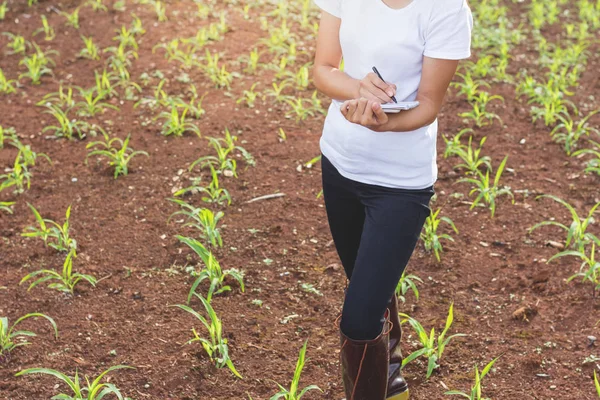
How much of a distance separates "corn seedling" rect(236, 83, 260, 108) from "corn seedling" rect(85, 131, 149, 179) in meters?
0.85

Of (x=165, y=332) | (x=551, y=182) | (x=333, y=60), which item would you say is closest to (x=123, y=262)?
(x=165, y=332)

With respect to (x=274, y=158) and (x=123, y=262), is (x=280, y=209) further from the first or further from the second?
(x=123, y=262)

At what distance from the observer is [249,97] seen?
4.95 metres

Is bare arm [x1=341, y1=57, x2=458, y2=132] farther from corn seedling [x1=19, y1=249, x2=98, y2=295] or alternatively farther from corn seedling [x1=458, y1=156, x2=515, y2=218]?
corn seedling [x1=458, y1=156, x2=515, y2=218]

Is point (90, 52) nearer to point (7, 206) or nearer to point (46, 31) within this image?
point (46, 31)

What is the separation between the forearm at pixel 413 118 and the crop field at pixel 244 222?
91 centimetres

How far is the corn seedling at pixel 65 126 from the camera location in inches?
179

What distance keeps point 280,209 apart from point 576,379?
1700 millimetres

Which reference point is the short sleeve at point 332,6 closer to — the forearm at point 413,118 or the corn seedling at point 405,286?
the forearm at point 413,118

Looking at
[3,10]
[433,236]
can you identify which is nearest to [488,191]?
[433,236]

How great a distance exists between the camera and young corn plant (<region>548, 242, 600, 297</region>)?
10.6 ft

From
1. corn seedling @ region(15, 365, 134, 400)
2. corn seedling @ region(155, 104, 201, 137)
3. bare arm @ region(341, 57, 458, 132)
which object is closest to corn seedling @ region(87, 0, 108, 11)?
corn seedling @ region(155, 104, 201, 137)

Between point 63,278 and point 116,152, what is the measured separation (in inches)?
41.0

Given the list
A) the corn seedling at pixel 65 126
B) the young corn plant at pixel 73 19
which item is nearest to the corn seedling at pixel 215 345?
the corn seedling at pixel 65 126
